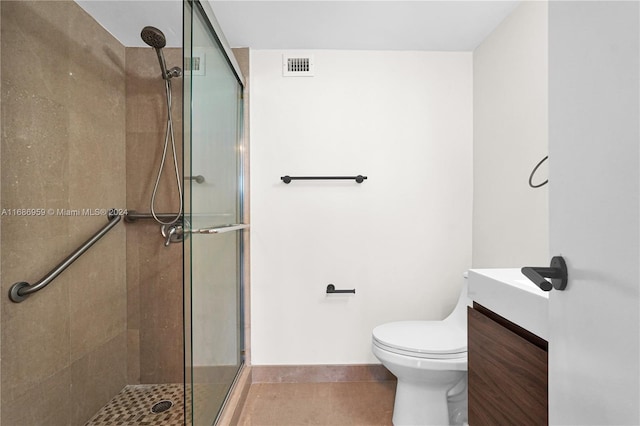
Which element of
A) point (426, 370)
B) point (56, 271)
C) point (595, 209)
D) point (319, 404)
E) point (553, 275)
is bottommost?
point (319, 404)

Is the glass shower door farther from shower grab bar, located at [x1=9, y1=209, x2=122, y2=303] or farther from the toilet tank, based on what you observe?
the toilet tank

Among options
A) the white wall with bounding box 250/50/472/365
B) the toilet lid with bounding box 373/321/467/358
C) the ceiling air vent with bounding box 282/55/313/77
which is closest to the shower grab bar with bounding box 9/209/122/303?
the white wall with bounding box 250/50/472/365

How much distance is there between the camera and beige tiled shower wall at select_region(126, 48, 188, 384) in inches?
77.4

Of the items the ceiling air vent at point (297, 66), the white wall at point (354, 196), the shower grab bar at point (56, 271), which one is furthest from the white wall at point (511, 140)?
the shower grab bar at point (56, 271)

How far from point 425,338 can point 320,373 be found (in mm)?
797

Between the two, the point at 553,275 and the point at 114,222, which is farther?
the point at 114,222

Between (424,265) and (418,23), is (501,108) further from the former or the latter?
(424,265)

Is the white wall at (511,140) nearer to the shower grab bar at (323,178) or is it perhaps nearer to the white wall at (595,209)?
the shower grab bar at (323,178)

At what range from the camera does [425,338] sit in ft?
5.17

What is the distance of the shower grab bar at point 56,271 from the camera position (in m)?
1.29

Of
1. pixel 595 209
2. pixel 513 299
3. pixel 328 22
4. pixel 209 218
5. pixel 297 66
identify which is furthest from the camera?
pixel 297 66

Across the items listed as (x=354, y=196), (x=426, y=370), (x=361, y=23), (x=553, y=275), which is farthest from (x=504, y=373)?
(x=361, y=23)

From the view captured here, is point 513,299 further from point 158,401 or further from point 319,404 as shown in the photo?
point 158,401

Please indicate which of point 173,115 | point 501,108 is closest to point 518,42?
point 501,108
